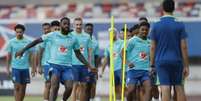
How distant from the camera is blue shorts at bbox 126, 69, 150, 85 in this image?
17.2 meters

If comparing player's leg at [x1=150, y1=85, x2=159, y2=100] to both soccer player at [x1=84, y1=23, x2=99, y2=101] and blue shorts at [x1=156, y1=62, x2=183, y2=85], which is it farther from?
blue shorts at [x1=156, y1=62, x2=183, y2=85]

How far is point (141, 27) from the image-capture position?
1667cm

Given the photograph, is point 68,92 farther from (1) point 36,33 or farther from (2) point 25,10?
(2) point 25,10

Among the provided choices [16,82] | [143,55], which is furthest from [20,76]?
[143,55]

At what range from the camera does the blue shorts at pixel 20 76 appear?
1850 centimetres

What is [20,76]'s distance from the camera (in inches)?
733

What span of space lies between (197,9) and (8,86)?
986 cm

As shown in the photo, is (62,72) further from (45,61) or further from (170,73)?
(170,73)

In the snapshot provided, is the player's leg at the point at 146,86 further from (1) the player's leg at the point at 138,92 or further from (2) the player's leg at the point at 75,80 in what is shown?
(2) the player's leg at the point at 75,80

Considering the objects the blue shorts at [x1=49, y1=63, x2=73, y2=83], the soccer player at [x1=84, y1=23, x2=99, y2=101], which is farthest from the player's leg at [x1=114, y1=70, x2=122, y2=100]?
the blue shorts at [x1=49, y1=63, x2=73, y2=83]

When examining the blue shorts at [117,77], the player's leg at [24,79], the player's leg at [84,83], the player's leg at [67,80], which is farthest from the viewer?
the blue shorts at [117,77]

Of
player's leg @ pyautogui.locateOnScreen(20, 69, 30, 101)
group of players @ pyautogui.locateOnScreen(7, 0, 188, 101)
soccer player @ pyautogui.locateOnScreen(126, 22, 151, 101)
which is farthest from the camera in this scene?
player's leg @ pyautogui.locateOnScreen(20, 69, 30, 101)

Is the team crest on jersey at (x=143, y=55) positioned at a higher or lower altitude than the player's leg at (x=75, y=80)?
higher

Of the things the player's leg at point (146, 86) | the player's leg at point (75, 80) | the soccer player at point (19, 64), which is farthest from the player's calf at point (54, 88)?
the soccer player at point (19, 64)
